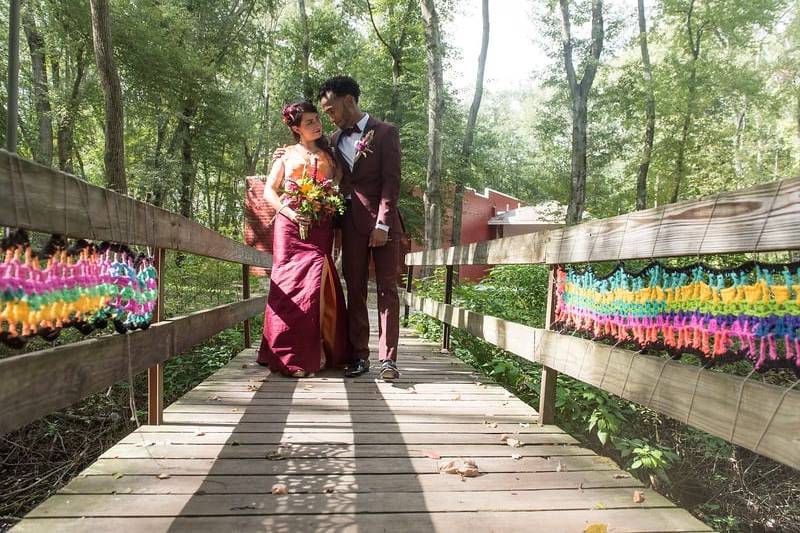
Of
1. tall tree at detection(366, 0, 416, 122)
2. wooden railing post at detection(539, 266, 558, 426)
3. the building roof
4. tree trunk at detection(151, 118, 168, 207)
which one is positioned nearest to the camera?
wooden railing post at detection(539, 266, 558, 426)

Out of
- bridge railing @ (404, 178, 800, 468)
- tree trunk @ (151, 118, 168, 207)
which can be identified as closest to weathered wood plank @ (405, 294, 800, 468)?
bridge railing @ (404, 178, 800, 468)

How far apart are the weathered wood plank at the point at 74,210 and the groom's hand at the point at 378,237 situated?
1.44m

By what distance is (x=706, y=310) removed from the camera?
4.96 ft

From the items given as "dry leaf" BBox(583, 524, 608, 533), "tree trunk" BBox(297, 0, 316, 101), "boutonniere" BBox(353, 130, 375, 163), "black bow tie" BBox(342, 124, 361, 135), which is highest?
"tree trunk" BBox(297, 0, 316, 101)

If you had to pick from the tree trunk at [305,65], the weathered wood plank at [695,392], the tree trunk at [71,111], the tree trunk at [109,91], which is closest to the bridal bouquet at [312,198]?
the weathered wood plank at [695,392]

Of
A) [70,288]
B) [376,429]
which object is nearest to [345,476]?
[376,429]

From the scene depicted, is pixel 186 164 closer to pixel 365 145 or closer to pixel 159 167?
pixel 159 167

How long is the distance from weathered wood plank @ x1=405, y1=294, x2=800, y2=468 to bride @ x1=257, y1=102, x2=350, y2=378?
5.82ft

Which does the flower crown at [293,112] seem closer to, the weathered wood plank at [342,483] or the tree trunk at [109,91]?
the weathered wood plank at [342,483]

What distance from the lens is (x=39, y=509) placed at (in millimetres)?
1567

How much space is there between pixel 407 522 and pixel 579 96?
15.7m

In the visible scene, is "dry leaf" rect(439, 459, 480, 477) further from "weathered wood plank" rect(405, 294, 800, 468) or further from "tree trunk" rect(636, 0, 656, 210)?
"tree trunk" rect(636, 0, 656, 210)

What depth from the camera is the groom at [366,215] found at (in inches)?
148

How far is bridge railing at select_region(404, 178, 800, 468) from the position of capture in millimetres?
1229
